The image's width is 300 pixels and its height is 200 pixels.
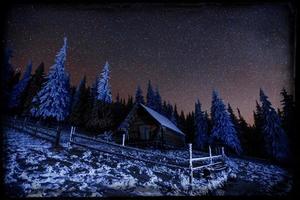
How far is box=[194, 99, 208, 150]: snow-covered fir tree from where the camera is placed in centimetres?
4094

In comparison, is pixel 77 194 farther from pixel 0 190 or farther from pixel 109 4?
pixel 109 4

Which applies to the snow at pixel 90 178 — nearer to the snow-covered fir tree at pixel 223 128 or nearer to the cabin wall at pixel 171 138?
the cabin wall at pixel 171 138

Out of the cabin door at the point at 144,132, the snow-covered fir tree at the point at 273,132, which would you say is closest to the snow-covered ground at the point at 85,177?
the cabin door at the point at 144,132

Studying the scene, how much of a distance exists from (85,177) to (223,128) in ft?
92.8

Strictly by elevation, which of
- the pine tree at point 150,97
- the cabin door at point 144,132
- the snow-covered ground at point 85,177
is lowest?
the snow-covered ground at point 85,177

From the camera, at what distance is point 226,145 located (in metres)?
31.8

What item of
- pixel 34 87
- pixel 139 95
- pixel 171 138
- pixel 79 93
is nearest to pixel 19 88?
pixel 34 87

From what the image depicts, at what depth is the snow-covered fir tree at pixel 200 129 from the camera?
40.9 meters

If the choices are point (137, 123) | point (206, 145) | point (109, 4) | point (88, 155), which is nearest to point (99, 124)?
point (137, 123)

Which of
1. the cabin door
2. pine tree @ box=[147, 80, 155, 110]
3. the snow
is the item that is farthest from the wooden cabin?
pine tree @ box=[147, 80, 155, 110]

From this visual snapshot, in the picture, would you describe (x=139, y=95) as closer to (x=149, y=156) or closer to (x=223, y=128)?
(x=223, y=128)

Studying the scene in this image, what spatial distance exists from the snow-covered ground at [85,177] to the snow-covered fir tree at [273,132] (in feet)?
85.3

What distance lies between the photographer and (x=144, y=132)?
69.6ft

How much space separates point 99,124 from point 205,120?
23.4m
